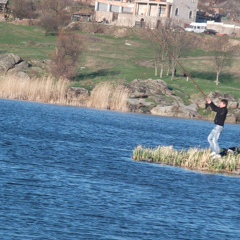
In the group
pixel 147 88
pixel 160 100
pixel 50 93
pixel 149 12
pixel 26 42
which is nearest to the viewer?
pixel 50 93

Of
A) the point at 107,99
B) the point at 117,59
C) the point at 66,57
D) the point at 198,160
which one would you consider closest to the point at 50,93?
the point at 107,99

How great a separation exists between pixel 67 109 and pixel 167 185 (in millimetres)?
33441

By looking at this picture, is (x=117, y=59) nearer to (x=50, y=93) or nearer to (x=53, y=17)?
(x=53, y=17)

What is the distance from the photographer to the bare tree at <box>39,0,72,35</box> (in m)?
101

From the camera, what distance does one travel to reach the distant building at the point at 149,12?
388 ft

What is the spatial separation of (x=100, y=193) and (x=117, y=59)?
6110 cm

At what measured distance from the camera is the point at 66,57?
7319 centimetres

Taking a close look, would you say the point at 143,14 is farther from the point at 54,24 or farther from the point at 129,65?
→ the point at 129,65

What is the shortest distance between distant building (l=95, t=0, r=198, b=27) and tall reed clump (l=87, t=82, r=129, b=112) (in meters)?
51.8

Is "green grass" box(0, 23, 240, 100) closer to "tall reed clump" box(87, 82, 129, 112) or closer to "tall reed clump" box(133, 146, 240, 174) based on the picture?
"tall reed clump" box(87, 82, 129, 112)

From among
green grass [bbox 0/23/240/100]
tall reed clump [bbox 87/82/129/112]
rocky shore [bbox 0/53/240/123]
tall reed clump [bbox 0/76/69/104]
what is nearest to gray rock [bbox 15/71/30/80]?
rocky shore [bbox 0/53/240/123]

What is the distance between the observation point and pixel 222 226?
21703mm

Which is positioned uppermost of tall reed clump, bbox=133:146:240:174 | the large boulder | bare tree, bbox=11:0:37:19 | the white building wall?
the white building wall

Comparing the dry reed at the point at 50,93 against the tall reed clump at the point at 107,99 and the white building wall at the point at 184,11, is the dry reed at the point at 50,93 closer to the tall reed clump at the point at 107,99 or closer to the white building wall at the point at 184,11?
the tall reed clump at the point at 107,99
